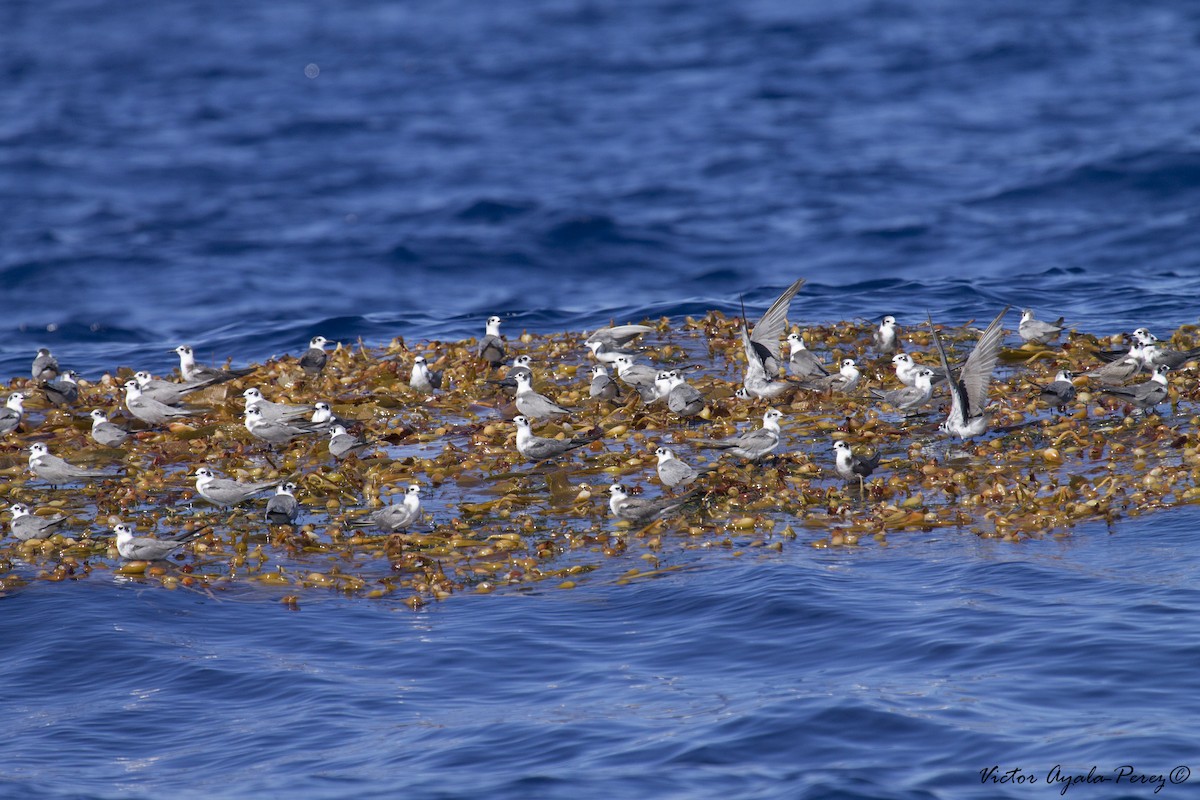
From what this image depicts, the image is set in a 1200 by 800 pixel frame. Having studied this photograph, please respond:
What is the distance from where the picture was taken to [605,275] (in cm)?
3553

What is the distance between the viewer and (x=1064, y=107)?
46719mm

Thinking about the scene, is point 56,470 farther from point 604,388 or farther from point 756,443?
point 756,443

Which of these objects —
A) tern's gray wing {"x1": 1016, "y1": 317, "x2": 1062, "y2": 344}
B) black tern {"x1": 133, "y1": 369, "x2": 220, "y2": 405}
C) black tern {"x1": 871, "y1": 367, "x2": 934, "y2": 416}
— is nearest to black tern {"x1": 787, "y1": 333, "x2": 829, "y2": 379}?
black tern {"x1": 871, "y1": 367, "x2": 934, "y2": 416}

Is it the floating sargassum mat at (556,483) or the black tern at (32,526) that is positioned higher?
the black tern at (32,526)

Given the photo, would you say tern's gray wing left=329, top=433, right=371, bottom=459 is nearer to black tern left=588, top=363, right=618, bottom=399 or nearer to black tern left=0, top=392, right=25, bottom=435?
black tern left=588, top=363, right=618, bottom=399

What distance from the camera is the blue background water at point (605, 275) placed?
1005 cm

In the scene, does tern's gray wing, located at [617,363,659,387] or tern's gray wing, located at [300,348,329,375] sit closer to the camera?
tern's gray wing, located at [617,363,659,387]

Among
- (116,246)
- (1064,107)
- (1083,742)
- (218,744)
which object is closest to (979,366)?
(1083,742)

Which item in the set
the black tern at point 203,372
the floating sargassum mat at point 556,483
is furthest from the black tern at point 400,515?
the black tern at point 203,372

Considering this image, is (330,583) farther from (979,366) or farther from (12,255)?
(12,255)

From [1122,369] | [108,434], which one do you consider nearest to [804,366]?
[1122,369]

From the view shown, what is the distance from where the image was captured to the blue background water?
33.0ft

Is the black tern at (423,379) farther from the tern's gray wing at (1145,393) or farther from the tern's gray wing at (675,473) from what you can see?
the tern's gray wing at (1145,393)

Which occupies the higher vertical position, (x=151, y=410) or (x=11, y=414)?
(x=11, y=414)
